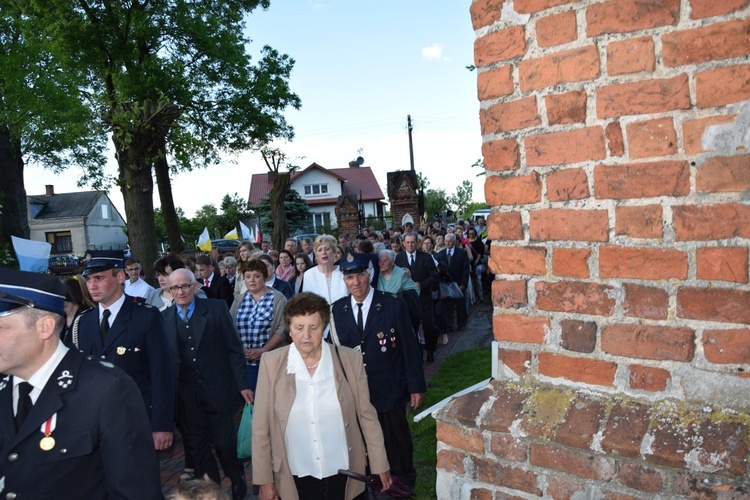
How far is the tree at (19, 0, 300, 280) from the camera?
40.9 feet

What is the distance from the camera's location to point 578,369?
176 cm

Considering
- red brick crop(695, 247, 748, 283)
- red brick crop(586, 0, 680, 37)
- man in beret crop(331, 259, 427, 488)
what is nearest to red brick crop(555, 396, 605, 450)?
red brick crop(695, 247, 748, 283)

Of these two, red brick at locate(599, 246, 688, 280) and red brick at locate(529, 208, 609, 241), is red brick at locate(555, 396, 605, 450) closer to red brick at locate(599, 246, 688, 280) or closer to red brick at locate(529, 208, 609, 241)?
red brick at locate(599, 246, 688, 280)

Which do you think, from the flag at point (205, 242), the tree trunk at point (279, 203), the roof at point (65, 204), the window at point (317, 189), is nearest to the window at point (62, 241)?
the roof at point (65, 204)

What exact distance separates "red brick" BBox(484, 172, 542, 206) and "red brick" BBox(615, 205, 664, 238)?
0.25 meters

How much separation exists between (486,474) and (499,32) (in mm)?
1424

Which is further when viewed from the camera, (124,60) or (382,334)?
(124,60)

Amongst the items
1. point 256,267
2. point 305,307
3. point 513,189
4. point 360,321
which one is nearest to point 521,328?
point 513,189

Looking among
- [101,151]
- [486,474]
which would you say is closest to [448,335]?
[486,474]

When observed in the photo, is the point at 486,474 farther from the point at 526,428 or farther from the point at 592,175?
the point at 592,175

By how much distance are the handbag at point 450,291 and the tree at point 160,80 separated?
643 centimetres

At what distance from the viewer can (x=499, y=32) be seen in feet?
6.05

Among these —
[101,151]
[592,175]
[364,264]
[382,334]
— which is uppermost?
[101,151]

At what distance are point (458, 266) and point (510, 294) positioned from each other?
966 centimetres
